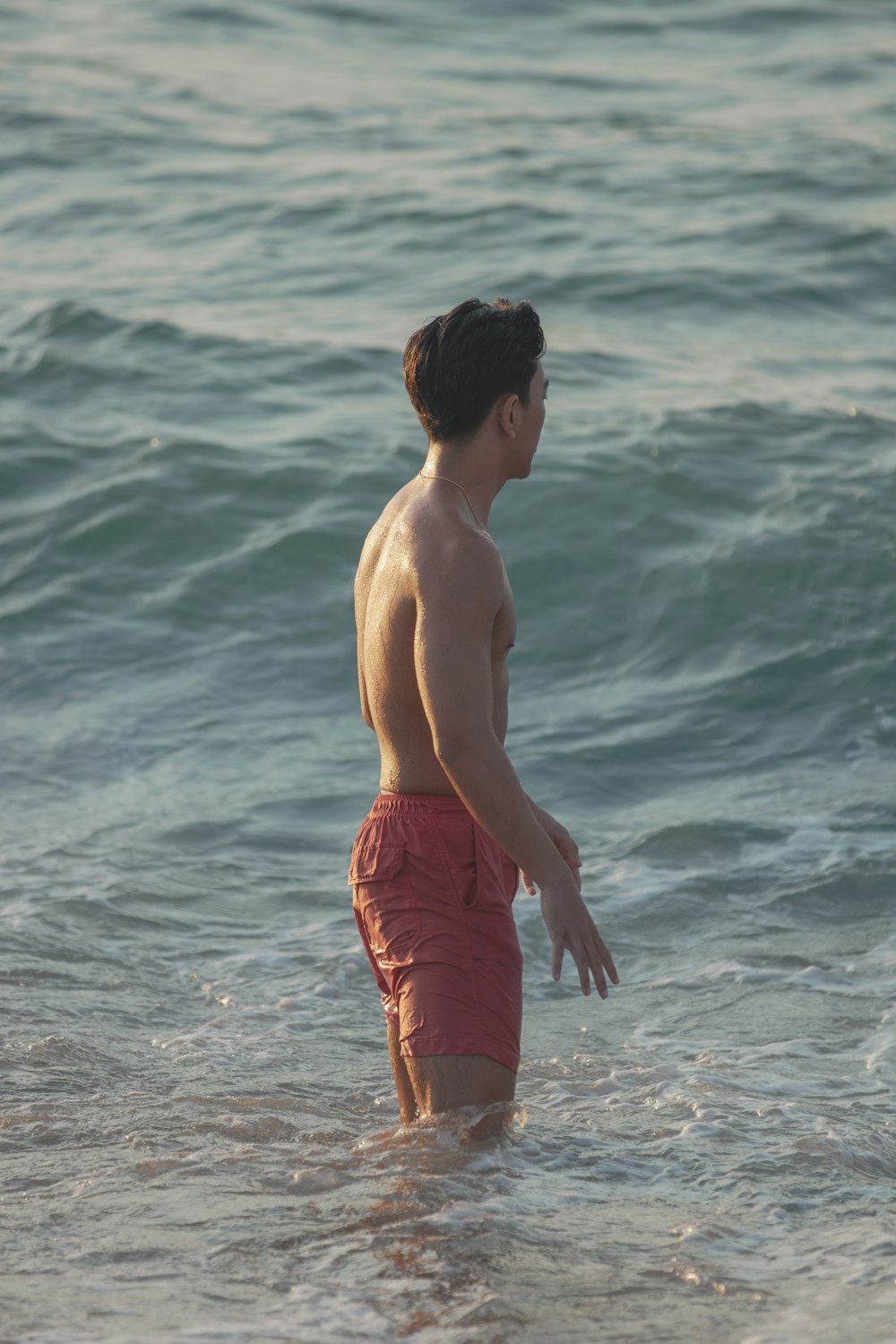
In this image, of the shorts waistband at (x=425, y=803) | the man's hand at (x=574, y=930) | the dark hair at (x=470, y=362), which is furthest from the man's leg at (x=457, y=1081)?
the dark hair at (x=470, y=362)

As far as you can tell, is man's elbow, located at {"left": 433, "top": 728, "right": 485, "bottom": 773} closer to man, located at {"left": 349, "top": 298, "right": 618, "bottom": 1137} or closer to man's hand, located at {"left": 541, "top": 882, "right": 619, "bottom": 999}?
man, located at {"left": 349, "top": 298, "right": 618, "bottom": 1137}

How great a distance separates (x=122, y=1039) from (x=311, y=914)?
53.4 inches

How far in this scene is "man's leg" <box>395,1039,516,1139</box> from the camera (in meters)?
3.68

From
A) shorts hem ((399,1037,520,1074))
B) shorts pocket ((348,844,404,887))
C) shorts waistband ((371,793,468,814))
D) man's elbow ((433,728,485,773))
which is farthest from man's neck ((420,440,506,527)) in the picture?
shorts hem ((399,1037,520,1074))

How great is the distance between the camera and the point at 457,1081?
3689 mm

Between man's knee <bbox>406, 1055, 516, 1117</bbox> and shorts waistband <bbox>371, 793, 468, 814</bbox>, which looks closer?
man's knee <bbox>406, 1055, 516, 1117</bbox>

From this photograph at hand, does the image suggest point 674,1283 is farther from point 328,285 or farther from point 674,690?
point 328,285

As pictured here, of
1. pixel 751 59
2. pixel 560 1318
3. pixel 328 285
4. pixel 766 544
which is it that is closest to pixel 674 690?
pixel 766 544

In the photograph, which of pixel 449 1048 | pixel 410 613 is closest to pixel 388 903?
pixel 449 1048

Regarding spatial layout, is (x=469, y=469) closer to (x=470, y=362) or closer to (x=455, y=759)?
(x=470, y=362)

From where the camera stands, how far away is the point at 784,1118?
459 centimetres

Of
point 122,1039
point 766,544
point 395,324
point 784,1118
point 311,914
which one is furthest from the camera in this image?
point 395,324

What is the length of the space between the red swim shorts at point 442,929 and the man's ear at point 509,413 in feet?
2.89

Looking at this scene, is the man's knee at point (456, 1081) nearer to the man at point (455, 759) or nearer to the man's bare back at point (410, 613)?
the man at point (455, 759)
